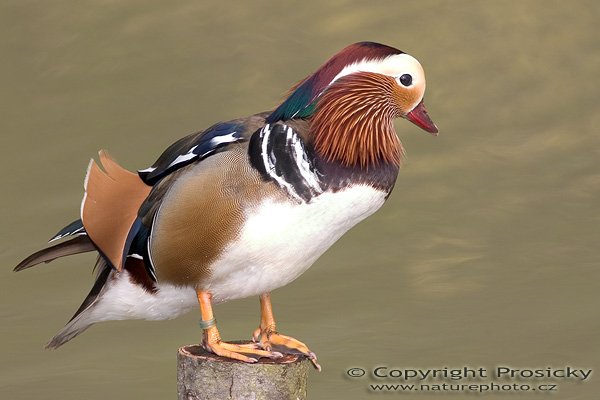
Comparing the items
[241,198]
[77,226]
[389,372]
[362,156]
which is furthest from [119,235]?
[389,372]

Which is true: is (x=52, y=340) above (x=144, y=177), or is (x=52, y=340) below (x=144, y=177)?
below

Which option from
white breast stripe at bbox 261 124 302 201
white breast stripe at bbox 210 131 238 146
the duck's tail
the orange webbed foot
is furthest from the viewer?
the orange webbed foot

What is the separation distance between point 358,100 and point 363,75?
0.28 ft

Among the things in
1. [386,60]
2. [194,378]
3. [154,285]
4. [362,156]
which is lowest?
[194,378]

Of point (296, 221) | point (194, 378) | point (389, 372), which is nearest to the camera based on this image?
point (296, 221)

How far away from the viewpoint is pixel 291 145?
4492 millimetres

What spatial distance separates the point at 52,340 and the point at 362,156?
1.45 m

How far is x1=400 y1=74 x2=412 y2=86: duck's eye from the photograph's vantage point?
453cm

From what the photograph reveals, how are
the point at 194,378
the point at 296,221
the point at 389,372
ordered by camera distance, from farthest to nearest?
the point at 389,372 < the point at 194,378 < the point at 296,221

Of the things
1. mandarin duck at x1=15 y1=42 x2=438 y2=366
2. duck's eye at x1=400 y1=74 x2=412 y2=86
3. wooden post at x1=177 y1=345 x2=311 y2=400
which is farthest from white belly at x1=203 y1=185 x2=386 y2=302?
duck's eye at x1=400 y1=74 x2=412 y2=86

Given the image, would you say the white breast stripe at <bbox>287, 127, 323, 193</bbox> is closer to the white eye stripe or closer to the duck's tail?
the white eye stripe

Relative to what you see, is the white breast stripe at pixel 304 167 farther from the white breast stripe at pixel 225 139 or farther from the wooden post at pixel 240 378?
the wooden post at pixel 240 378

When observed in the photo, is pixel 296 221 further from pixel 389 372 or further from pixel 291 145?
pixel 389 372

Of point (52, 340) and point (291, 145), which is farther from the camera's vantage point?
point (52, 340)
